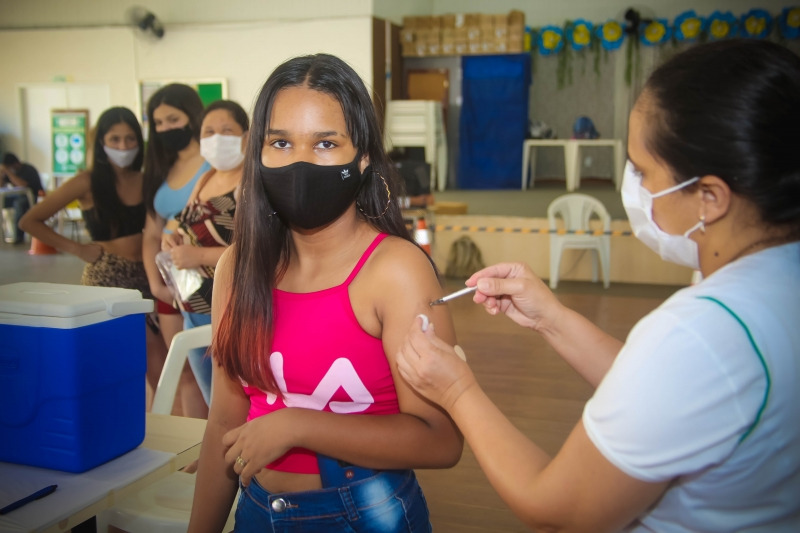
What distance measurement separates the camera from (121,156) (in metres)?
3.28

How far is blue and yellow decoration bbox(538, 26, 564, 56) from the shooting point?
11555mm

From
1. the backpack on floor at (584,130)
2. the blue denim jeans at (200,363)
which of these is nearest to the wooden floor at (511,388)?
the blue denim jeans at (200,363)

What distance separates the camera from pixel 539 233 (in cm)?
748

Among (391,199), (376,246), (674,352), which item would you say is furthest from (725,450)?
(391,199)

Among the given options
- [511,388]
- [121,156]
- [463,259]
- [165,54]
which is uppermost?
[165,54]

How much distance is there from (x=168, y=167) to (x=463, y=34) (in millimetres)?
8738

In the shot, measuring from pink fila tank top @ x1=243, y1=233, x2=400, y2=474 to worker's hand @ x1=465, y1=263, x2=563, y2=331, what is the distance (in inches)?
8.5

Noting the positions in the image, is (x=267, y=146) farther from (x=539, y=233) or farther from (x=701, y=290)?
(x=539, y=233)

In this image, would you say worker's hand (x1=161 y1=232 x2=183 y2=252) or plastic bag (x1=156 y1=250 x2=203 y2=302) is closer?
plastic bag (x1=156 y1=250 x2=203 y2=302)

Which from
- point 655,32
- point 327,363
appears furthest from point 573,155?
point 327,363

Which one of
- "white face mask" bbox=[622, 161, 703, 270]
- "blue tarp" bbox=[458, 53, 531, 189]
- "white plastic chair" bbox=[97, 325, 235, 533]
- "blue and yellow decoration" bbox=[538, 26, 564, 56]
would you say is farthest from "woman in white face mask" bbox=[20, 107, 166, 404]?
"blue and yellow decoration" bbox=[538, 26, 564, 56]

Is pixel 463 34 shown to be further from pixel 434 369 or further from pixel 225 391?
pixel 434 369

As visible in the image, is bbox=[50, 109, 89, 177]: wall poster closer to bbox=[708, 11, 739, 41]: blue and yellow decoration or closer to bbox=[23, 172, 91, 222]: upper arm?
bbox=[23, 172, 91, 222]: upper arm

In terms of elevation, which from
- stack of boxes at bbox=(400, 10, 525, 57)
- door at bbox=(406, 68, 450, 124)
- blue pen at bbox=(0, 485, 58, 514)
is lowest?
blue pen at bbox=(0, 485, 58, 514)
